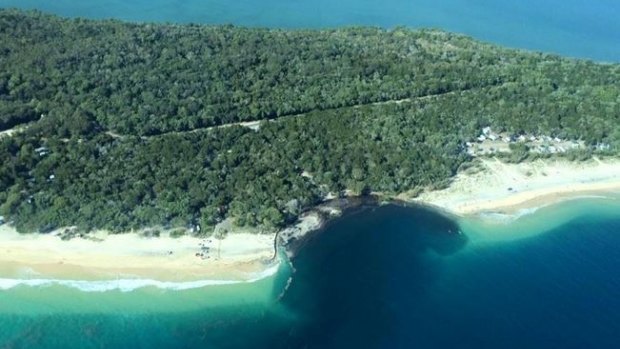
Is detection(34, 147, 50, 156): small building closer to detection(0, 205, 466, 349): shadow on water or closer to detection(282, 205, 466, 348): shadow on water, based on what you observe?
detection(0, 205, 466, 349): shadow on water

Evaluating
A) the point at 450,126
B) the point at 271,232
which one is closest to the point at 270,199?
the point at 271,232

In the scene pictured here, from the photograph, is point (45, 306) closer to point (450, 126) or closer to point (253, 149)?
point (253, 149)

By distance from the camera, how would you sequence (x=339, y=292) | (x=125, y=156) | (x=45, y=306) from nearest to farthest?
(x=45, y=306)
(x=339, y=292)
(x=125, y=156)

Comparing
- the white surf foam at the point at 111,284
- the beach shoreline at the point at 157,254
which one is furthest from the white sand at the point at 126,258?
the white surf foam at the point at 111,284

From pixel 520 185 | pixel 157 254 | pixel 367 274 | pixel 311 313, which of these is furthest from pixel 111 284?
pixel 520 185

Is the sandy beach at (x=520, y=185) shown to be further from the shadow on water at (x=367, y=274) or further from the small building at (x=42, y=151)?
the small building at (x=42, y=151)

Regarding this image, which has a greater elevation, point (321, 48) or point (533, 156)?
point (321, 48)
